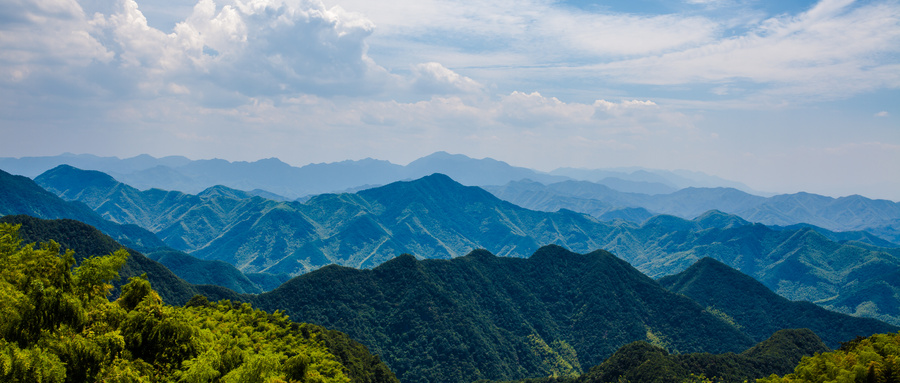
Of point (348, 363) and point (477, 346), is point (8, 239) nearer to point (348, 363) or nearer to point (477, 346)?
point (348, 363)

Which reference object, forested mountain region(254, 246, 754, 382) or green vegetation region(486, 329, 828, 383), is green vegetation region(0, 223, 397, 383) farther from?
forested mountain region(254, 246, 754, 382)

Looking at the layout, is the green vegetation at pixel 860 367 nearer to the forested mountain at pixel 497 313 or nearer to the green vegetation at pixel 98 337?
the green vegetation at pixel 98 337

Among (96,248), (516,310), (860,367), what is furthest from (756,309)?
(96,248)

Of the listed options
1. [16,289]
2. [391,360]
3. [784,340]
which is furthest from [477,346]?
[16,289]

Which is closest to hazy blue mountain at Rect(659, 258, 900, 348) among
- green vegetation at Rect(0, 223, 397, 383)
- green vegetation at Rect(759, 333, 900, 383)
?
green vegetation at Rect(759, 333, 900, 383)

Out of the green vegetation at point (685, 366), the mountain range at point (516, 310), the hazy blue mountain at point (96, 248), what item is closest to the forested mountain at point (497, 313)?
the mountain range at point (516, 310)

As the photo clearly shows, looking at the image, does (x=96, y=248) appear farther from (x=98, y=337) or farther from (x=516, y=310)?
(x=98, y=337)

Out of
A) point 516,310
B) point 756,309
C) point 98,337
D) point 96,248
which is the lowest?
point 756,309
